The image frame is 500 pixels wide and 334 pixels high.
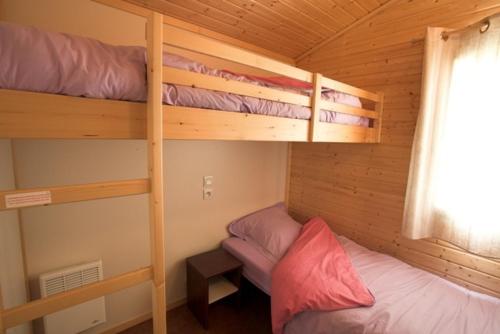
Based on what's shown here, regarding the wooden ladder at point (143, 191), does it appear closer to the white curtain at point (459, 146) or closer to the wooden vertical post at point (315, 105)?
the wooden vertical post at point (315, 105)

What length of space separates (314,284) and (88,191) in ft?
4.65

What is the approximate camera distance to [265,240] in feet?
7.30

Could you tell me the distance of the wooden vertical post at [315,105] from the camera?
1594 millimetres

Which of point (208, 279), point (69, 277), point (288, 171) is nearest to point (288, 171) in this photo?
point (288, 171)

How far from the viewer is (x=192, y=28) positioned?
6.61 ft

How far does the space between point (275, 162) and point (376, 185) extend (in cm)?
114

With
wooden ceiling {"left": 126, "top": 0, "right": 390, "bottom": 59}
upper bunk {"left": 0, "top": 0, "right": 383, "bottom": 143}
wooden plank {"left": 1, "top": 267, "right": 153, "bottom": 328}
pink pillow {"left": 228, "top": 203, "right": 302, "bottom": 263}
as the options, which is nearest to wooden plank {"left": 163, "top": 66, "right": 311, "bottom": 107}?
upper bunk {"left": 0, "top": 0, "right": 383, "bottom": 143}

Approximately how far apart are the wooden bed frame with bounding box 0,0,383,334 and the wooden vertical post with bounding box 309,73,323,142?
28 cm

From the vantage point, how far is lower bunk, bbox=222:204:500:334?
133 centimetres

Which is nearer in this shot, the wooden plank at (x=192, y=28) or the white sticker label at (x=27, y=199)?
the white sticker label at (x=27, y=199)

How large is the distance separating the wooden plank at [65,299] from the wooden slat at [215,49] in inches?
40.8

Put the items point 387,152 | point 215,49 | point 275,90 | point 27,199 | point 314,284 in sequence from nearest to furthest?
point 27,199, point 215,49, point 275,90, point 314,284, point 387,152

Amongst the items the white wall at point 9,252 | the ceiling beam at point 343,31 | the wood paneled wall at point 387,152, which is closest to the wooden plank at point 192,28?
the ceiling beam at point 343,31

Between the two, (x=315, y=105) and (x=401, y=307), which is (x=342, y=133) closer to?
(x=315, y=105)
